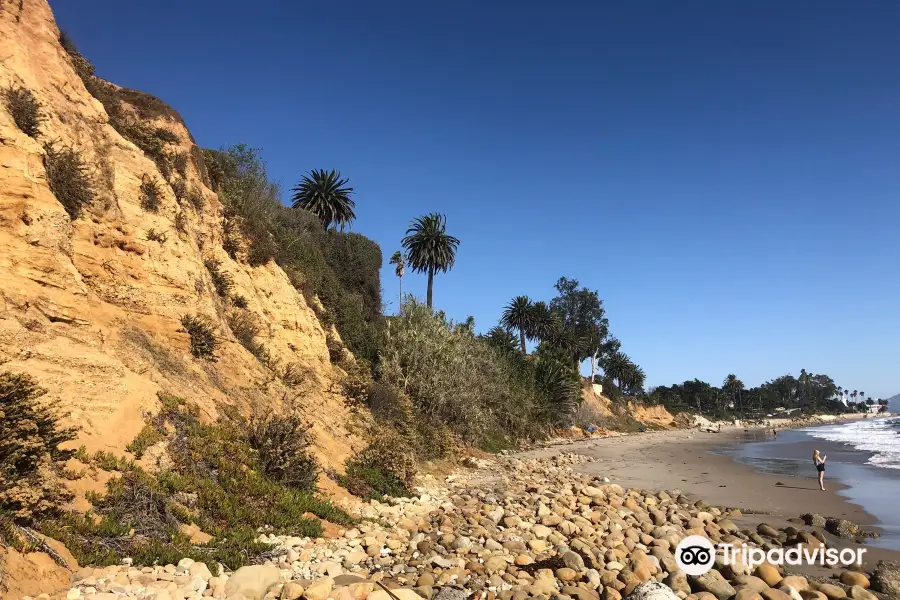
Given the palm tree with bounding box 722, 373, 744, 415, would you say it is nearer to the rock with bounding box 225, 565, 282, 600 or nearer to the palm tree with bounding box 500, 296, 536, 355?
the palm tree with bounding box 500, 296, 536, 355

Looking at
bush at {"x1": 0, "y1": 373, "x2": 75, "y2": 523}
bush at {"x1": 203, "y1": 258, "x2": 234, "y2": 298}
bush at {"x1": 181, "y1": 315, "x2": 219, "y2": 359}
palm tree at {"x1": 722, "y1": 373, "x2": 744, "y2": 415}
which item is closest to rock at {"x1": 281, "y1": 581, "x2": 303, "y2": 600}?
bush at {"x1": 0, "y1": 373, "x2": 75, "y2": 523}

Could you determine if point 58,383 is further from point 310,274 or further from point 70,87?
point 310,274

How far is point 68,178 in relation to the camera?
9.44 meters

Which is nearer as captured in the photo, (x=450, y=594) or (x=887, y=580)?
(x=450, y=594)

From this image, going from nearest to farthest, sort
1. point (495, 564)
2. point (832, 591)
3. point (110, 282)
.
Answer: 1. point (832, 591)
2. point (495, 564)
3. point (110, 282)

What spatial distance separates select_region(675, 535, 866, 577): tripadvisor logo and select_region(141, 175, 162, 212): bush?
13.6m

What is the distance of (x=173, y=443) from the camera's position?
8.12 meters

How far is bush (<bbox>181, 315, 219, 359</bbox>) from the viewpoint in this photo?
10.8 metres

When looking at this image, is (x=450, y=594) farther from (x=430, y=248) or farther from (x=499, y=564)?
(x=430, y=248)

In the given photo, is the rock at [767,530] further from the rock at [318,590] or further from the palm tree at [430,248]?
the palm tree at [430,248]

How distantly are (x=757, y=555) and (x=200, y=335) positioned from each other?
12567 millimetres

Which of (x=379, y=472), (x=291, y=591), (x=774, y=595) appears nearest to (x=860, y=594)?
(x=774, y=595)

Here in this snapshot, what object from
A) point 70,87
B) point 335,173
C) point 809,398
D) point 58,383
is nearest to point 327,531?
point 58,383

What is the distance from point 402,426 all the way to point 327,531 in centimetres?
956
